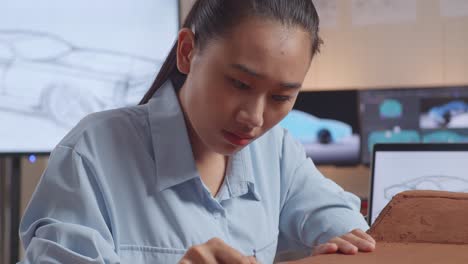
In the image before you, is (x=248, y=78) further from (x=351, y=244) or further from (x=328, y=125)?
(x=328, y=125)

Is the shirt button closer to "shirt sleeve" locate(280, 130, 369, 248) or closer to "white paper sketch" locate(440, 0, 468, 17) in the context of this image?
"shirt sleeve" locate(280, 130, 369, 248)

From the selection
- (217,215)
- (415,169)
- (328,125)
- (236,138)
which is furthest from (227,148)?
(328,125)

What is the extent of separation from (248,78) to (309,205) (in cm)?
33

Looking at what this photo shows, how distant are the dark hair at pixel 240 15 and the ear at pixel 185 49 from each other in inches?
0.4

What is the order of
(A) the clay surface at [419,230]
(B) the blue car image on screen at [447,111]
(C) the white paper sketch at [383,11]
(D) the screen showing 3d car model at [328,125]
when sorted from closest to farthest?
(A) the clay surface at [419,230] < (B) the blue car image on screen at [447,111] < (D) the screen showing 3d car model at [328,125] < (C) the white paper sketch at [383,11]

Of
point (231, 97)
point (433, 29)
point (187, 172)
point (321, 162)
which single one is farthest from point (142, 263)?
point (433, 29)

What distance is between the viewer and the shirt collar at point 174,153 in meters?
0.86

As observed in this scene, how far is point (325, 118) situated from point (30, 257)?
2184mm

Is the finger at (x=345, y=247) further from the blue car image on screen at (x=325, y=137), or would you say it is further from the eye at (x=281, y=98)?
the blue car image on screen at (x=325, y=137)

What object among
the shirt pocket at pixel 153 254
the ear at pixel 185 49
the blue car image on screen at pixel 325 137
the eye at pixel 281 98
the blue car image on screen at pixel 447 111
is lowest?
the blue car image on screen at pixel 325 137

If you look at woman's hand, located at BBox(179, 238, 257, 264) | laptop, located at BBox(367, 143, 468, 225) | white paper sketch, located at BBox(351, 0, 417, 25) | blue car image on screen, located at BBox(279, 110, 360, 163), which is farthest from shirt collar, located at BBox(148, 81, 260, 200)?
white paper sketch, located at BBox(351, 0, 417, 25)

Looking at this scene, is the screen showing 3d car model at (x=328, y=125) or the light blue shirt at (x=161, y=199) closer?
the light blue shirt at (x=161, y=199)

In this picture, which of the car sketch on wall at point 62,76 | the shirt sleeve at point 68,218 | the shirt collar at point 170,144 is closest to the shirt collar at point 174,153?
the shirt collar at point 170,144

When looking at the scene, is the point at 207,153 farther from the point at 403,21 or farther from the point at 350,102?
the point at 403,21
